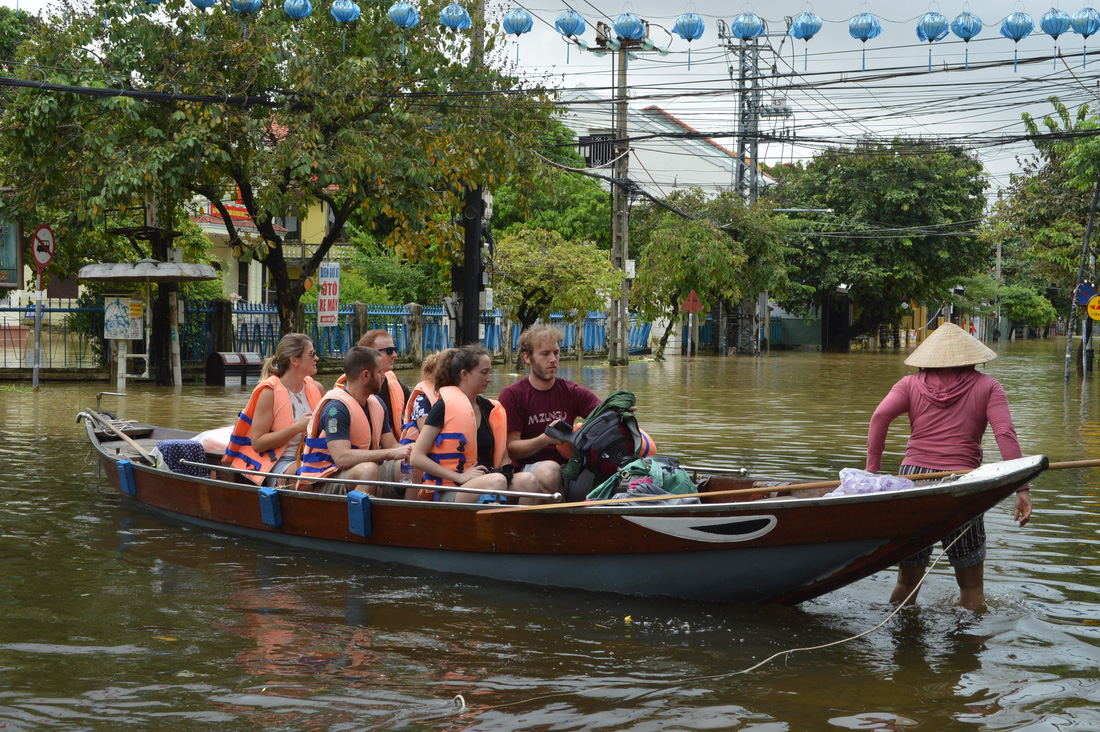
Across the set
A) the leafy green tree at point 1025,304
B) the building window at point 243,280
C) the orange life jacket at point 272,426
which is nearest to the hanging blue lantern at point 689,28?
the orange life jacket at point 272,426

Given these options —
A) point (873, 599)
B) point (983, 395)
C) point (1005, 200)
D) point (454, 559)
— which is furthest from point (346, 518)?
point (1005, 200)

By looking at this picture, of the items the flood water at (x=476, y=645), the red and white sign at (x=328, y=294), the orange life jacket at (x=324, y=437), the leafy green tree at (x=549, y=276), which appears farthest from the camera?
the leafy green tree at (x=549, y=276)

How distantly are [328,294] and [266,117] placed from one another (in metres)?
3.52

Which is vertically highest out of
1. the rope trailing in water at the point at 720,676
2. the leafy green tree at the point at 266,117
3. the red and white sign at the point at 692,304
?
the leafy green tree at the point at 266,117

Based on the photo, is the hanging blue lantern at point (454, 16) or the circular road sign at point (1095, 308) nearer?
the hanging blue lantern at point (454, 16)

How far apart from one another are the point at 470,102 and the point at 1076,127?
59.0ft

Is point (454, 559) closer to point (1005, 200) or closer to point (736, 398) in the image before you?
point (736, 398)

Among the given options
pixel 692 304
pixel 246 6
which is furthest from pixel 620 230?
pixel 246 6

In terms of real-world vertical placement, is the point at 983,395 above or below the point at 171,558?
above

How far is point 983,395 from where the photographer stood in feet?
18.7

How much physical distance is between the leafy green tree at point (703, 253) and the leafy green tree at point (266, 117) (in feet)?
50.7

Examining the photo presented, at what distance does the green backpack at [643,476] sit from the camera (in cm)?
645

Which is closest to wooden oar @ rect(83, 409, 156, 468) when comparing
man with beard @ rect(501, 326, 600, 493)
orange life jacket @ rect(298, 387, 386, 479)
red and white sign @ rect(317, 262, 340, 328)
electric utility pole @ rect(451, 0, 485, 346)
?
orange life jacket @ rect(298, 387, 386, 479)

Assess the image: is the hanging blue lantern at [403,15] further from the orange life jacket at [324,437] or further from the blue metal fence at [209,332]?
the blue metal fence at [209,332]
